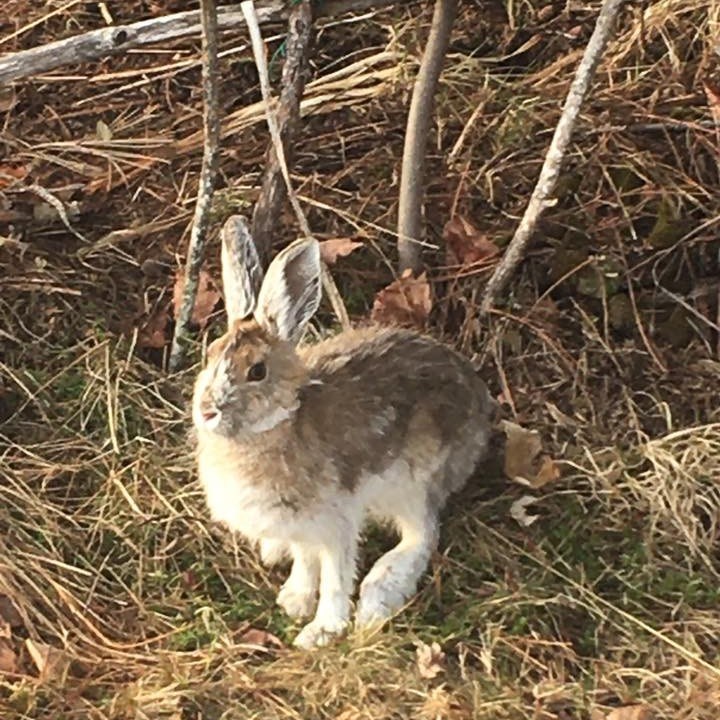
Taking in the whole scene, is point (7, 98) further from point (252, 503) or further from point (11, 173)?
point (252, 503)

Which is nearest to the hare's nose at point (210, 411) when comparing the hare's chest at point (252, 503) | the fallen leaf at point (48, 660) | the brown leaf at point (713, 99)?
the hare's chest at point (252, 503)

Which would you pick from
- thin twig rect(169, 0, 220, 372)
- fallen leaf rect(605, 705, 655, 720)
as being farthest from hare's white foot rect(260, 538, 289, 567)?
fallen leaf rect(605, 705, 655, 720)

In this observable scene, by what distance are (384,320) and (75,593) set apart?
134cm

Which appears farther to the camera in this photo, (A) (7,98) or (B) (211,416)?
(A) (7,98)

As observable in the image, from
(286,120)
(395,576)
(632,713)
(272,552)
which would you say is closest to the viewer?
(632,713)

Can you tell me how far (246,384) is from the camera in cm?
374

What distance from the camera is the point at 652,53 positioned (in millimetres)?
5203

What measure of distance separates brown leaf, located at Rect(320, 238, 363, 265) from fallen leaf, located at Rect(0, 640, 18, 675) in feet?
5.53

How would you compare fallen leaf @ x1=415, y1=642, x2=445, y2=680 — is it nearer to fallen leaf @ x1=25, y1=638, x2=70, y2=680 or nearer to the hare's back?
the hare's back

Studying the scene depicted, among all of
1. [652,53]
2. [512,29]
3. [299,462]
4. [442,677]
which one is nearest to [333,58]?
[512,29]

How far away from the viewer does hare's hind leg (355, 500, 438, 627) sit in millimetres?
3949

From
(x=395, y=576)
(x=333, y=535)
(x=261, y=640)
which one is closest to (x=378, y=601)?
(x=395, y=576)

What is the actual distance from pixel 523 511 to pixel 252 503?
0.86 m

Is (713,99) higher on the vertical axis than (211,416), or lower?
Result: lower
